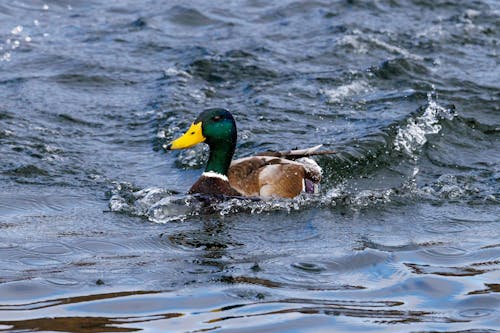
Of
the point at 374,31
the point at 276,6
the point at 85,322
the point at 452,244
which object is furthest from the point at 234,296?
the point at 276,6

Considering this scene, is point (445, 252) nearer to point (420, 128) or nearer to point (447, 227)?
point (447, 227)

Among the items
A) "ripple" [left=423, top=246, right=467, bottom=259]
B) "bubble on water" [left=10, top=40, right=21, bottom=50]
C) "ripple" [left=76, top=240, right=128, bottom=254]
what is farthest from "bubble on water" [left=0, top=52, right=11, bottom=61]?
"ripple" [left=423, top=246, right=467, bottom=259]

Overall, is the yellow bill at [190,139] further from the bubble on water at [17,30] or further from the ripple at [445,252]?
the bubble on water at [17,30]

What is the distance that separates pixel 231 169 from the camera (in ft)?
30.7

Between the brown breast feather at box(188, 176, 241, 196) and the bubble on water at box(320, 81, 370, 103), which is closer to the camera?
the brown breast feather at box(188, 176, 241, 196)

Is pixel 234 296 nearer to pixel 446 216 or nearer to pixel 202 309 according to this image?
pixel 202 309

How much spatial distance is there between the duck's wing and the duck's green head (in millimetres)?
270

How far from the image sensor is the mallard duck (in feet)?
29.7

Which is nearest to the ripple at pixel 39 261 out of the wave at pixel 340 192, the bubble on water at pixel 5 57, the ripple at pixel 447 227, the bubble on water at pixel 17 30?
the wave at pixel 340 192

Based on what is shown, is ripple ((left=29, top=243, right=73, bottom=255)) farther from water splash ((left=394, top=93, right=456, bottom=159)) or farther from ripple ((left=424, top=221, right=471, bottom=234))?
water splash ((left=394, top=93, right=456, bottom=159))

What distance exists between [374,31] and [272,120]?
12.2 feet

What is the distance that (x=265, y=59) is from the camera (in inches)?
520

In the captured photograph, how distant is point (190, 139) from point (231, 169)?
20.6 inches

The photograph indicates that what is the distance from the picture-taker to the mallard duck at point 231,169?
906 cm
